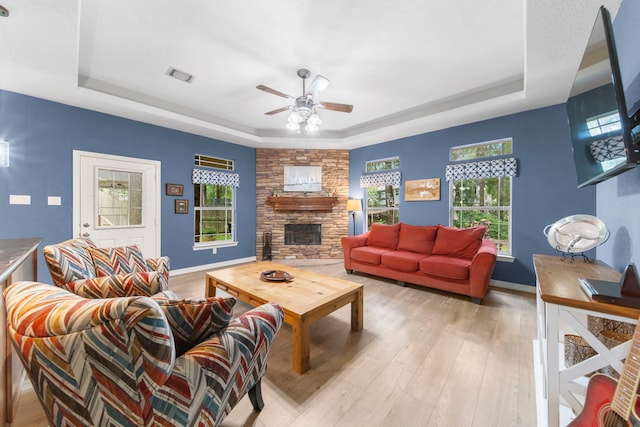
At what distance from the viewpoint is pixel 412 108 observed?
165 inches

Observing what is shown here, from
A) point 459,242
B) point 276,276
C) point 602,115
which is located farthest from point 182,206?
point 602,115

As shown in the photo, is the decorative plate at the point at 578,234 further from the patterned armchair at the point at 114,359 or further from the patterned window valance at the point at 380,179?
the patterned window valance at the point at 380,179

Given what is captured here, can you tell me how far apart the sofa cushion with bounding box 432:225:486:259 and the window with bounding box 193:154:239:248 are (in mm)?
4055

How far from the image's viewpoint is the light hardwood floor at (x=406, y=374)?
4.64 ft

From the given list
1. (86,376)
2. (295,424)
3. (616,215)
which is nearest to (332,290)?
(295,424)

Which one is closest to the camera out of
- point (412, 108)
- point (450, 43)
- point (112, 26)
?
point (112, 26)

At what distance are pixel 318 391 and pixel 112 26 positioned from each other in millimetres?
3584

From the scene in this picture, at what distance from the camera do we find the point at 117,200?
3.80 m

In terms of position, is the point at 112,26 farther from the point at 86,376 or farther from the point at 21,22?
the point at 86,376

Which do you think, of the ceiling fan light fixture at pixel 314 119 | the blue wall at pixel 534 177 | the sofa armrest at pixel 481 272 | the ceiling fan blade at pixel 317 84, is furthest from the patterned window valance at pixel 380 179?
the ceiling fan blade at pixel 317 84

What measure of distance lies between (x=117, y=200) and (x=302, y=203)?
10.8 feet

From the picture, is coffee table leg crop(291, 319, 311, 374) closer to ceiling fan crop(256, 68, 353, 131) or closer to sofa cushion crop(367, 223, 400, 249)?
ceiling fan crop(256, 68, 353, 131)

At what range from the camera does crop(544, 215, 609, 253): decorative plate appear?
1629 millimetres

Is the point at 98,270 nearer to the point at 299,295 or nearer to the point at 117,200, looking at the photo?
the point at 299,295
